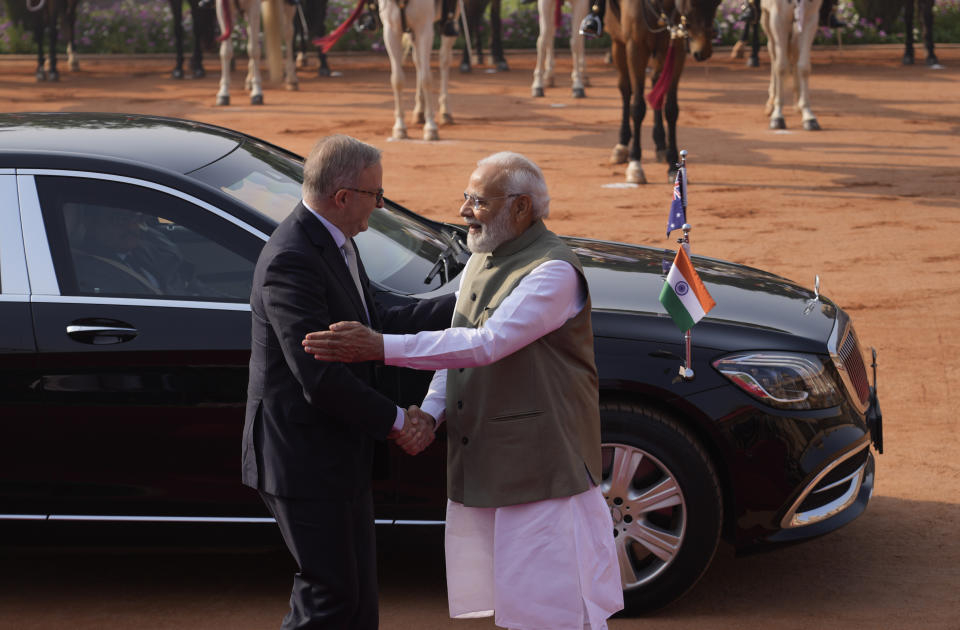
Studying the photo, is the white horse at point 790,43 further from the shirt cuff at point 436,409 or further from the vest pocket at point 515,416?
the vest pocket at point 515,416

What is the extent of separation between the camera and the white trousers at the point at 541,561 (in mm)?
3893

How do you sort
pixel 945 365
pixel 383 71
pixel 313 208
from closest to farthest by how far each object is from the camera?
1. pixel 313 208
2. pixel 945 365
3. pixel 383 71

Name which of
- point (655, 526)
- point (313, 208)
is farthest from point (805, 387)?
point (313, 208)

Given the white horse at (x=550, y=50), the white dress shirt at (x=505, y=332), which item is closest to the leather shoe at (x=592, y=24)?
the white horse at (x=550, y=50)

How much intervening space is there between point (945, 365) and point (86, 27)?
94.9 ft

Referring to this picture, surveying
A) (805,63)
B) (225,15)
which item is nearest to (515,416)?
(805,63)

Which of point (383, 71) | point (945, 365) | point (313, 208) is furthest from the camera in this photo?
point (383, 71)

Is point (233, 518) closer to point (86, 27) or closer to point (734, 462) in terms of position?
point (734, 462)

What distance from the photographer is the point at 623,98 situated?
50.9 ft

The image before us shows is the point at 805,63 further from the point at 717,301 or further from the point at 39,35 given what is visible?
the point at 39,35

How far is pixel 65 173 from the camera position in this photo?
16.2 feet

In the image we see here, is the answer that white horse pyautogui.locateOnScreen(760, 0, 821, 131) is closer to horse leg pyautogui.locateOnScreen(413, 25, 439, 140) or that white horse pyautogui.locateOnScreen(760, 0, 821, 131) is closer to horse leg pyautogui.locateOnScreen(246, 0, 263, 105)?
horse leg pyautogui.locateOnScreen(413, 25, 439, 140)

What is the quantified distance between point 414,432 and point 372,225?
1.96 meters

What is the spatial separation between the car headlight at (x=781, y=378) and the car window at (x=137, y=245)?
175 cm
